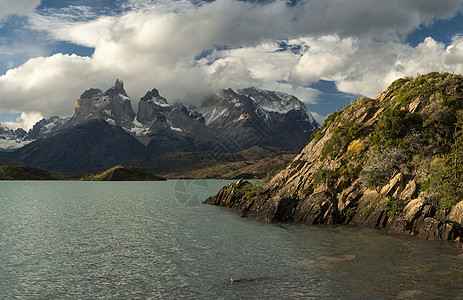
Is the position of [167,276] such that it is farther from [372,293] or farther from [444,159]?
[444,159]

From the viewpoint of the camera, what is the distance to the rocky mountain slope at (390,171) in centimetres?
5828

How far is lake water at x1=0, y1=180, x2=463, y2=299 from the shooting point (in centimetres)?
3219

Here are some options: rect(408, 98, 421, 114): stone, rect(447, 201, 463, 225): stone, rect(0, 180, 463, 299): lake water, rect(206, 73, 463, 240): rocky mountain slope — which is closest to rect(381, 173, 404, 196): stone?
rect(206, 73, 463, 240): rocky mountain slope

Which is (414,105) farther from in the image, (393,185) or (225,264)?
(225,264)

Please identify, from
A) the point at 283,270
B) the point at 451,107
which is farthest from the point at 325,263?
the point at 451,107

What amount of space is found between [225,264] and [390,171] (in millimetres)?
43363

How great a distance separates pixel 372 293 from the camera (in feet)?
101

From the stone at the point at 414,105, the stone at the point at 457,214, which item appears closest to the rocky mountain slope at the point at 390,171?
the stone at the point at 414,105

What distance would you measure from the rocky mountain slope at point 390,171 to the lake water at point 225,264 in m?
5.89

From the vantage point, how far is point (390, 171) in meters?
69.7

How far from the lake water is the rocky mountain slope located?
589cm

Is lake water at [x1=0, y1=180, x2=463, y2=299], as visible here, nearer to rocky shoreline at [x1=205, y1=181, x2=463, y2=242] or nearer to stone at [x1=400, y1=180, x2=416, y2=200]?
rocky shoreline at [x1=205, y1=181, x2=463, y2=242]

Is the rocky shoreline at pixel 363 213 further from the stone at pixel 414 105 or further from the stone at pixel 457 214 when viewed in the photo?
the stone at pixel 414 105

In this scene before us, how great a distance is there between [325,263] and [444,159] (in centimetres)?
3791
